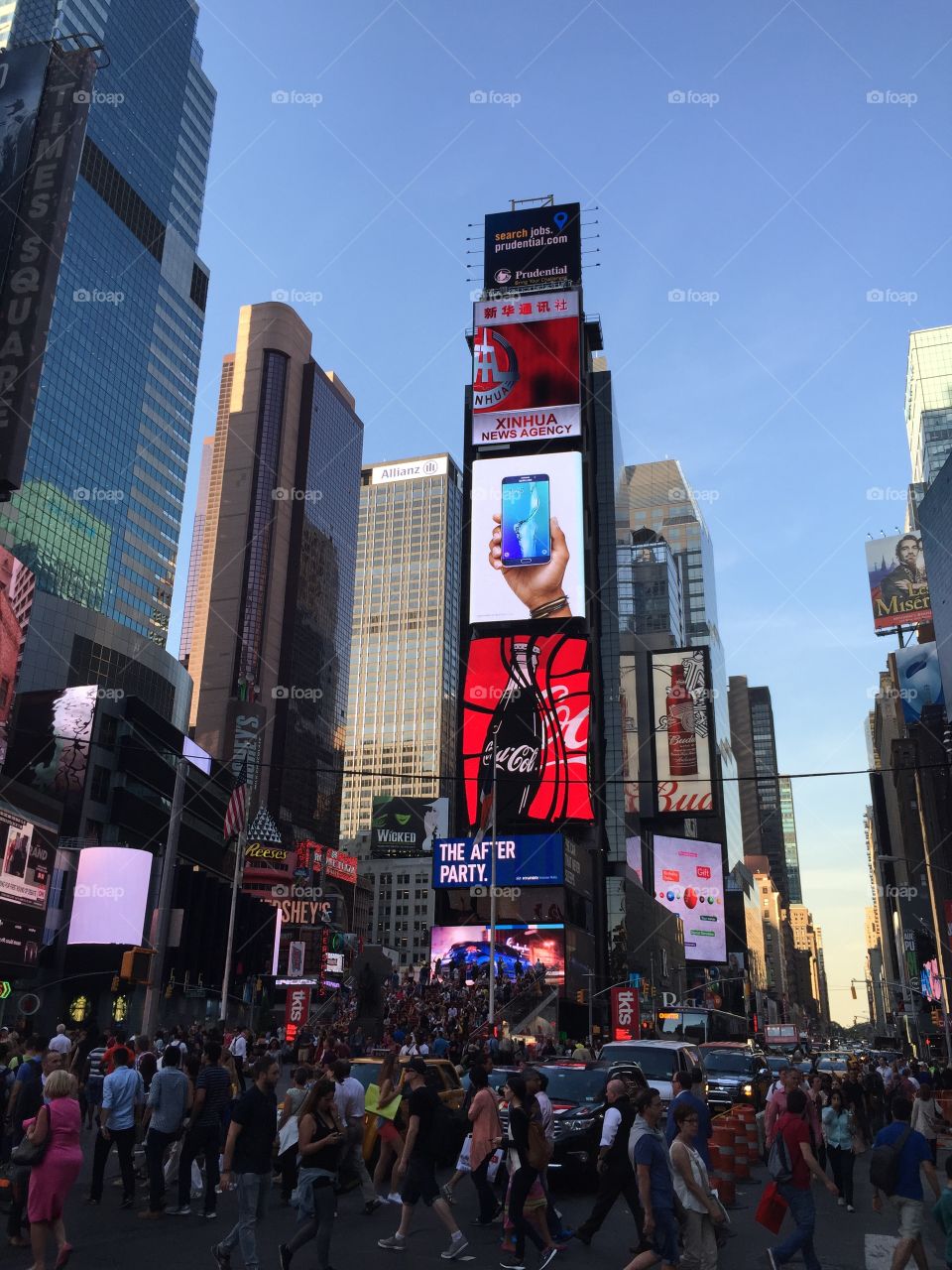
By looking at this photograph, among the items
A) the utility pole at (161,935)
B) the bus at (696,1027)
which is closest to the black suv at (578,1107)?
the utility pole at (161,935)

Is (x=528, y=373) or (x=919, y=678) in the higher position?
(x=528, y=373)

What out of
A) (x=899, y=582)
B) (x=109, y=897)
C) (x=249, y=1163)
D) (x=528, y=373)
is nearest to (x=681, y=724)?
(x=528, y=373)

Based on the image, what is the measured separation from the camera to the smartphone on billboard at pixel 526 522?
76.2m

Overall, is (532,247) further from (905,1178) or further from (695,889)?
(905,1178)

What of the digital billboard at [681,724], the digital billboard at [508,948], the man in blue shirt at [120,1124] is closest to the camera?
the man in blue shirt at [120,1124]

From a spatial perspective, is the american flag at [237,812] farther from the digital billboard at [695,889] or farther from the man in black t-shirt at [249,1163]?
the digital billboard at [695,889]

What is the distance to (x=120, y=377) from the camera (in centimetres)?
13188

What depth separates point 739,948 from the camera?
156625mm

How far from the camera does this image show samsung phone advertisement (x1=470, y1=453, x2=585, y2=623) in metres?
75.4

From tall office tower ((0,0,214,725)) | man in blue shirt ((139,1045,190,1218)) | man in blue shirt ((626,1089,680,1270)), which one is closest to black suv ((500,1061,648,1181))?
man in blue shirt ((626,1089,680,1270))

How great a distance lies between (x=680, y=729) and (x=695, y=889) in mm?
19391

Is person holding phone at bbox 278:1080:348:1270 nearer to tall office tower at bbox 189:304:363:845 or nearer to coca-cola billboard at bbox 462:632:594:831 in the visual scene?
coca-cola billboard at bbox 462:632:594:831

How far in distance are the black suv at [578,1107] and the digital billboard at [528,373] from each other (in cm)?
6742

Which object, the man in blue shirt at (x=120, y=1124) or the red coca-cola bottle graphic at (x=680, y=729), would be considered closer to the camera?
the man in blue shirt at (x=120, y=1124)
